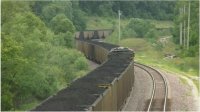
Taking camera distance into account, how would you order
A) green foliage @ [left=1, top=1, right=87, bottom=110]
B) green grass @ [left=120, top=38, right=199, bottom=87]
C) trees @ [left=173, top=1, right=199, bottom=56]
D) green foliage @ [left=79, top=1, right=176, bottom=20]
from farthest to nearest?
green foliage @ [left=79, top=1, right=176, bottom=20] < trees @ [left=173, top=1, right=199, bottom=56] < green grass @ [left=120, top=38, right=199, bottom=87] < green foliage @ [left=1, top=1, right=87, bottom=110]

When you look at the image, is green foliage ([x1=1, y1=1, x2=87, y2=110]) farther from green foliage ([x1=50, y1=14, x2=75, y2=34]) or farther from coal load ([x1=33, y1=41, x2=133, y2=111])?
green foliage ([x1=50, y1=14, x2=75, y2=34])

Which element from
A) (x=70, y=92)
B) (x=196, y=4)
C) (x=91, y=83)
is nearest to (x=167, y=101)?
(x=91, y=83)

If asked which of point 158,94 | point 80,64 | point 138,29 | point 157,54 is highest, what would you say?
point 158,94

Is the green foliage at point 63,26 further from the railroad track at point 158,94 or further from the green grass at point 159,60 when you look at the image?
the railroad track at point 158,94

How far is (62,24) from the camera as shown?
283 feet

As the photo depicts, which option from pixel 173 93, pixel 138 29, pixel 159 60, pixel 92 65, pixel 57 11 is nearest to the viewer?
pixel 173 93

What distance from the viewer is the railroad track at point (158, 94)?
3139 cm

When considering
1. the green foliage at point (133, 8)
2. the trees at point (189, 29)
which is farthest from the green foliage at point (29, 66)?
the green foliage at point (133, 8)

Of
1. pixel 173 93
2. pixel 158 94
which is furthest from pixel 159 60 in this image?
pixel 158 94

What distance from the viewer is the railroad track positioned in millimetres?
31391

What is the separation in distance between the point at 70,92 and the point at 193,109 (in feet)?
38.0

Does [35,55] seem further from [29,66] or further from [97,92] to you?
[97,92]

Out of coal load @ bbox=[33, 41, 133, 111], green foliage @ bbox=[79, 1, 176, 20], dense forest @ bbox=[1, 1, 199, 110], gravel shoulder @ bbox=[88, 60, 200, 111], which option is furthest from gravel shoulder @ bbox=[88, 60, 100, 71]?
green foliage @ bbox=[79, 1, 176, 20]

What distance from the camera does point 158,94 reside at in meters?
36.6
